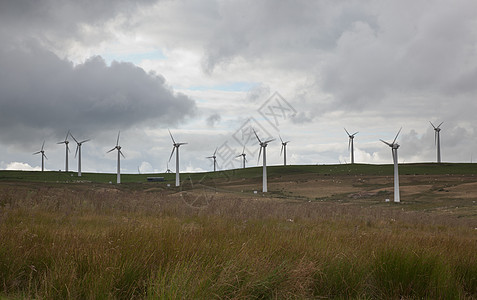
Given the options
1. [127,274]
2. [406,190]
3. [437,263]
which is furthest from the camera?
[406,190]

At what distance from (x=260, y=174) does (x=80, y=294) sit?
101620mm

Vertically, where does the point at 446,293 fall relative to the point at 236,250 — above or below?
below

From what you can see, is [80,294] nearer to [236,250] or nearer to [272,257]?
[236,250]

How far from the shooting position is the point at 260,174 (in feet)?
350

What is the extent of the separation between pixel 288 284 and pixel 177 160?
7675 cm

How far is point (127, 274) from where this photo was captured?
6.23 m

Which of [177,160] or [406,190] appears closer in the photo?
[406,190]

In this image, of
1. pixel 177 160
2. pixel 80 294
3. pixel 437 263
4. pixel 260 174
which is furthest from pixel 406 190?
pixel 80 294

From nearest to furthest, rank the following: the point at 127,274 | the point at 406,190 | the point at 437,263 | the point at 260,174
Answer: the point at 127,274 → the point at 437,263 → the point at 406,190 → the point at 260,174

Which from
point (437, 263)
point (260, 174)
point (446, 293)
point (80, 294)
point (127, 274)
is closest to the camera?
point (80, 294)

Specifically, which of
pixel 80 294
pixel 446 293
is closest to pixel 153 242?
pixel 80 294

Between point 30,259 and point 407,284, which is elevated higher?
point 30,259

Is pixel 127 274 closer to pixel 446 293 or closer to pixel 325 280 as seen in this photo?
pixel 325 280

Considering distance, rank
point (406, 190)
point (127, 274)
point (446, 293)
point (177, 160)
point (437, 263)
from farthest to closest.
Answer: point (177, 160) → point (406, 190) → point (437, 263) → point (446, 293) → point (127, 274)
